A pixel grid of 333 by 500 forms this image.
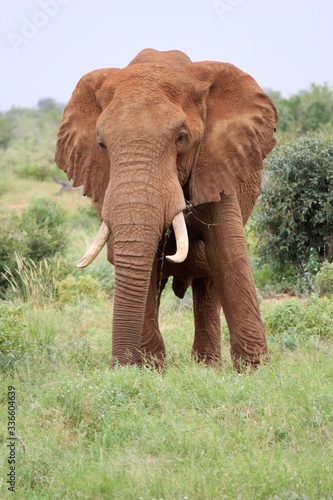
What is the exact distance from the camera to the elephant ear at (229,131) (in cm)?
674

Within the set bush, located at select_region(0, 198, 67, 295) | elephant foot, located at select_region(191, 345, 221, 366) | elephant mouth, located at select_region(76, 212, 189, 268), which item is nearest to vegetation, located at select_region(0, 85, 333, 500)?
elephant foot, located at select_region(191, 345, 221, 366)

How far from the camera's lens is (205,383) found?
6059 millimetres

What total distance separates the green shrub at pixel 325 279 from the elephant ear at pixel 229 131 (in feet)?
10.3

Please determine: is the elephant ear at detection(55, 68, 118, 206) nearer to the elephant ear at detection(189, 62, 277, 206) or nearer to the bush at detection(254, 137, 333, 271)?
the elephant ear at detection(189, 62, 277, 206)

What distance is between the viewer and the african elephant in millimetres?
6102

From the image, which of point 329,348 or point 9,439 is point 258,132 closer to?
point 329,348

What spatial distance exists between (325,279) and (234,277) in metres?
3.33

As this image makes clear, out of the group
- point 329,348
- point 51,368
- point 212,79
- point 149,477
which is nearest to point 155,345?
point 51,368

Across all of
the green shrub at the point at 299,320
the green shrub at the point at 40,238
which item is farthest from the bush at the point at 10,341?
the green shrub at the point at 40,238

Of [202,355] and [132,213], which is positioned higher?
[132,213]

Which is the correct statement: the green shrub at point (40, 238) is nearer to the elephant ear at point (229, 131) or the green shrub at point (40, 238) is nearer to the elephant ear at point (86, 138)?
the elephant ear at point (86, 138)

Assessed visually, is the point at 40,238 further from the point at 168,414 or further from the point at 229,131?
the point at 168,414

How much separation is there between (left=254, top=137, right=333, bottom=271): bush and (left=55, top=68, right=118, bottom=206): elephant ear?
4.32 metres

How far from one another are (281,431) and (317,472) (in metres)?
0.58
